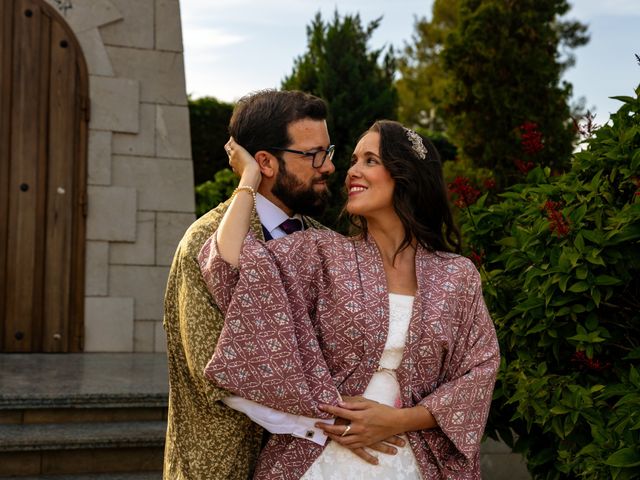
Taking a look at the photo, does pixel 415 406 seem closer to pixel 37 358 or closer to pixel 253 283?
pixel 253 283

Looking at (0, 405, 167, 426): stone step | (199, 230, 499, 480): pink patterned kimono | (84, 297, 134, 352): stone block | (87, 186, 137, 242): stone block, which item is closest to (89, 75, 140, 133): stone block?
(87, 186, 137, 242): stone block

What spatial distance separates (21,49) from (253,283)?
484 cm

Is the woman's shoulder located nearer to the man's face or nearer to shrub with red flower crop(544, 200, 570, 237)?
the man's face

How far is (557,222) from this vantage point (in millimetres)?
2787

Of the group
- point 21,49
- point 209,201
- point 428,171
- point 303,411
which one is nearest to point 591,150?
point 428,171

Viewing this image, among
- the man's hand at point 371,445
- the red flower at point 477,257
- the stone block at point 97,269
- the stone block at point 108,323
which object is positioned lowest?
the stone block at point 108,323

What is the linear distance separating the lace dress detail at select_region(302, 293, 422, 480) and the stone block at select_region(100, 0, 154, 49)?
482 cm

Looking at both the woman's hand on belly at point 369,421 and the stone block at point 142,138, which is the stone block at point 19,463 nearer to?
the woman's hand on belly at point 369,421

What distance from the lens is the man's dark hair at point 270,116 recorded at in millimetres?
2398

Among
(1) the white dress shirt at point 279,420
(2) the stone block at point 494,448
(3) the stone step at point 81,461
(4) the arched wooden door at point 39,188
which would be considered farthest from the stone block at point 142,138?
(1) the white dress shirt at point 279,420

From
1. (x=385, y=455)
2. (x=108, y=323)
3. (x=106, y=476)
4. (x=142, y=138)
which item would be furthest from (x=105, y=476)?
(x=142, y=138)

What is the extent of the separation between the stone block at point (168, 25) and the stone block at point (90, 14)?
315 mm

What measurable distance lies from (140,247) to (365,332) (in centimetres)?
447

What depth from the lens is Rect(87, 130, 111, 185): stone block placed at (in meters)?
6.25
